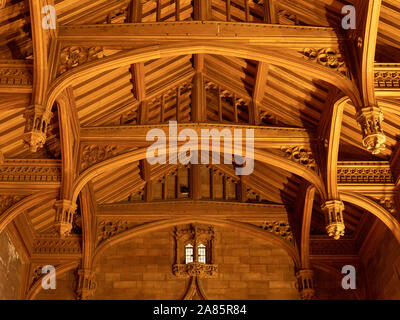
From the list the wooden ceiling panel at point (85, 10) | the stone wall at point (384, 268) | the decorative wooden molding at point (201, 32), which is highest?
the wooden ceiling panel at point (85, 10)

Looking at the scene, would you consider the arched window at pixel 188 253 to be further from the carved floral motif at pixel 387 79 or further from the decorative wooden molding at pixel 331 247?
the carved floral motif at pixel 387 79

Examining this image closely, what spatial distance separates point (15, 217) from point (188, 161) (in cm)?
521

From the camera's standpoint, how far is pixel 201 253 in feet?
58.0

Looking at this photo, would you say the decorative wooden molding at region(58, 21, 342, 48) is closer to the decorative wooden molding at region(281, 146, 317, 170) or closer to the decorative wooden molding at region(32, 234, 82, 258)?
the decorative wooden molding at region(281, 146, 317, 170)

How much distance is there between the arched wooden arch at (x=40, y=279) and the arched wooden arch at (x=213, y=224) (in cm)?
74

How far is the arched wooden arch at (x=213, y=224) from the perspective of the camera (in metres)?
17.3

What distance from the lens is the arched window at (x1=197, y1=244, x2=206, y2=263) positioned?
17605 mm

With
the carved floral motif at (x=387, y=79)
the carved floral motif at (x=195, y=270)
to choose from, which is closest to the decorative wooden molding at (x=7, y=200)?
the carved floral motif at (x=195, y=270)

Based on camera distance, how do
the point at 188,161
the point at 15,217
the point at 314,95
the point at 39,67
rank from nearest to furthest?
the point at 39,67, the point at 314,95, the point at 15,217, the point at 188,161

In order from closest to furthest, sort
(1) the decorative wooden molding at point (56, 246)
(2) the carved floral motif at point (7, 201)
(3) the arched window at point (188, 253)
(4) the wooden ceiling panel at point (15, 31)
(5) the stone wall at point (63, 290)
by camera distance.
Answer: (4) the wooden ceiling panel at point (15, 31) < (2) the carved floral motif at point (7, 201) < (5) the stone wall at point (63, 290) < (1) the decorative wooden molding at point (56, 246) < (3) the arched window at point (188, 253)

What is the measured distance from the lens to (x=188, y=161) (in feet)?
60.1
